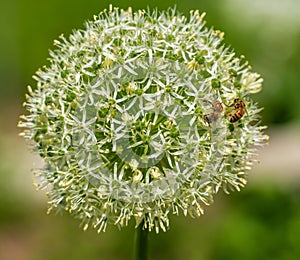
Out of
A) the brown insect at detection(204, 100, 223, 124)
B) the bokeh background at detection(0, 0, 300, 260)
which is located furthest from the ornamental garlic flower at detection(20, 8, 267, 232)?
the bokeh background at detection(0, 0, 300, 260)

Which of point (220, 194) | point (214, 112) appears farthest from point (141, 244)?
point (220, 194)

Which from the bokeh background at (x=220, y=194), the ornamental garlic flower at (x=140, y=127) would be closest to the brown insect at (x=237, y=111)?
the ornamental garlic flower at (x=140, y=127)

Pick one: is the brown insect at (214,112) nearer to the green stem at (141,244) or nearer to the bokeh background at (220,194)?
the green stem at (141,244)

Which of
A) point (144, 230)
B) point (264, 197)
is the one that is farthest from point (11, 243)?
point (144, 230)

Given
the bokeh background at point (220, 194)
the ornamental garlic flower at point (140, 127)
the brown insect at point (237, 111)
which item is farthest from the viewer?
the bokeh background at point (220, 194)

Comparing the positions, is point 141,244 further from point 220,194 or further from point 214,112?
point 220,194

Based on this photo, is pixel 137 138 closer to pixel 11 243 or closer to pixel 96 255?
pixel 96 255

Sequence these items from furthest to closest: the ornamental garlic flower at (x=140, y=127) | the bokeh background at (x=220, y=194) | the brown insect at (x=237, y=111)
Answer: the bokeh background at (x=220, y=194), the brown insect at (x=237, y=111), the ornamental garlic flower at (x=140, y=127)

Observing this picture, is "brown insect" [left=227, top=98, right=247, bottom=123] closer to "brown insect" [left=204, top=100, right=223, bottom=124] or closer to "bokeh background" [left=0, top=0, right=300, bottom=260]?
"brown insect" [left=204, top=100, right=223, bottom=124]
